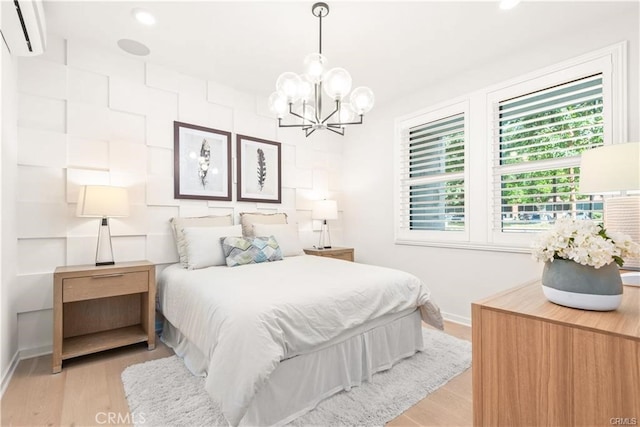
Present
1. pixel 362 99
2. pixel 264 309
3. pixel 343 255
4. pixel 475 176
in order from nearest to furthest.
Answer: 1. pixel 264 309
2. pixel 362 99
3. pixel 475 176
4. pixel 343 255

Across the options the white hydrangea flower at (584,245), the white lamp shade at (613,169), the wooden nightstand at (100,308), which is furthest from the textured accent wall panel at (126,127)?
the white lamp shade at (613,169)

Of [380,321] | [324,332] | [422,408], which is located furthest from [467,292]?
[324,332]

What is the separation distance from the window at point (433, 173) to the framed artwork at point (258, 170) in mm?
1576

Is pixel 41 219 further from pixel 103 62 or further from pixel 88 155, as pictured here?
pixel 103 62

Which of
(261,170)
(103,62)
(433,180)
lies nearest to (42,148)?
(103,62)

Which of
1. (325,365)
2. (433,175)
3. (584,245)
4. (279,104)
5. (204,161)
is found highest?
(279,104)

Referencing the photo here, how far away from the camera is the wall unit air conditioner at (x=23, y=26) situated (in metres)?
1.68

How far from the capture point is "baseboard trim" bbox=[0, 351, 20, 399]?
72.4 inches

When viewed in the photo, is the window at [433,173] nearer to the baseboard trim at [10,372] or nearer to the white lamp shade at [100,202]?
the white lamp shade at [100,202]

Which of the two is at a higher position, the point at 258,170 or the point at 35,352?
the point at 258,170

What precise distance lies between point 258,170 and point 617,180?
10.2 feet

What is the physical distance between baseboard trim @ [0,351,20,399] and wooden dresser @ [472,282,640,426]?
8.70ft

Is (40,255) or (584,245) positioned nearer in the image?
(584,245)

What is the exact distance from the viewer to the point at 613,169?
1695 millimetres
